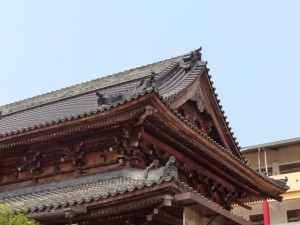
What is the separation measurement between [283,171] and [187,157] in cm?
2105

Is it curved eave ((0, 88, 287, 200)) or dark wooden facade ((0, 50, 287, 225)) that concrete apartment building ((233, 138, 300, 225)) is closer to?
dark wooden facade ((0, 50, 287, 225))

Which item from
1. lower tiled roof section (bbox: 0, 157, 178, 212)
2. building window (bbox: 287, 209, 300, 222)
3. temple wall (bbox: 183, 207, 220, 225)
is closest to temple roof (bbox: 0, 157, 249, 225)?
lower tiled roof section (bbox: 0, 157, 178, 212)

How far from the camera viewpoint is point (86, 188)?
1129 centimetres

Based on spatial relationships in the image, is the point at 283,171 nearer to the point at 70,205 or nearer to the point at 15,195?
the point at 15,195

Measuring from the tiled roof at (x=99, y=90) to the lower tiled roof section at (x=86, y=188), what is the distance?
2351 millimetres

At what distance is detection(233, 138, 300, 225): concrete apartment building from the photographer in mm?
31562

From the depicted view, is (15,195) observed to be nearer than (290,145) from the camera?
Yes

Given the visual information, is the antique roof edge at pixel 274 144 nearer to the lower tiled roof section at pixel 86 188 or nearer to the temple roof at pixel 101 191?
the temple roof at pixel 101 191

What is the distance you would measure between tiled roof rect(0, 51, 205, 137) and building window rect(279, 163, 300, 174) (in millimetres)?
17475

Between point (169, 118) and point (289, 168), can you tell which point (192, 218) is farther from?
point (289, 168)

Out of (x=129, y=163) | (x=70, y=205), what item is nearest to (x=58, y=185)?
(x=129, y=163)

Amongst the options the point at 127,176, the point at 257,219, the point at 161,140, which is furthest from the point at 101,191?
the point at 257,219

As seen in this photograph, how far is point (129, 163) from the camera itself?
11.5 meters

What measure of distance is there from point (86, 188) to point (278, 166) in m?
23.8
